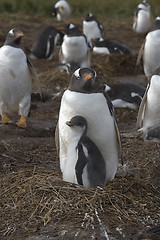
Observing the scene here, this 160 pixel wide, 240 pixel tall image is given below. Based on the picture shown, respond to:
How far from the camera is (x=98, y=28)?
49.9 feet

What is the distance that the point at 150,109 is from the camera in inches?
282

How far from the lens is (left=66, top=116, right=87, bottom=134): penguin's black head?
4598 millimetres

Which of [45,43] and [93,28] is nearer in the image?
[45,43]

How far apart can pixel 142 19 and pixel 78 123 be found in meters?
13.4

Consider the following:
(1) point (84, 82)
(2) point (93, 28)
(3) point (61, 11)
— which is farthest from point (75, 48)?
(3) point (61, 11)

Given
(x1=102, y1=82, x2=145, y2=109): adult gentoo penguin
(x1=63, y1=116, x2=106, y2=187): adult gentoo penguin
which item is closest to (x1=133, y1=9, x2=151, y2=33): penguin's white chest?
(x1=102, y1=82, x2=145, y2=109): adult gentoo penguin

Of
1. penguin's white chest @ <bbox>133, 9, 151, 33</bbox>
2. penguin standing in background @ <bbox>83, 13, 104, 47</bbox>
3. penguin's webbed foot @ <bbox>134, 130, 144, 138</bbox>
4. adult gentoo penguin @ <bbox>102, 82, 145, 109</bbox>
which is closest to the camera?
penguin's webbed foot @ <bbox>134, 130, 144, 138</bbox>

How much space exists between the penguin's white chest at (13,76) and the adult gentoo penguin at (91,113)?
85.7 inches

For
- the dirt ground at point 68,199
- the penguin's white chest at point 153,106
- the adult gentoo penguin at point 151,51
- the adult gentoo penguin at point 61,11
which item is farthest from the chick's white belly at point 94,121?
the adult gentoo penguin at point 61,11

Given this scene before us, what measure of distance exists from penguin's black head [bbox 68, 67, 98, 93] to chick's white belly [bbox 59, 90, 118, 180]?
5 cm

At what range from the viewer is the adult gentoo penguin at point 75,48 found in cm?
1120

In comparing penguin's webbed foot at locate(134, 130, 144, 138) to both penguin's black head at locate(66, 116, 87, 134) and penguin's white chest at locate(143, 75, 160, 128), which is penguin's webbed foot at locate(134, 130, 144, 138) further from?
penguin's black head at locate(66, 116, 87, 134)

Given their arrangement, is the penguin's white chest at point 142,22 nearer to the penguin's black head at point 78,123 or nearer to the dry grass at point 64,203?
the penguin's black head at point 78,123

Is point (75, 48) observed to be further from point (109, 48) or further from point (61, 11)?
point (61, 11)
